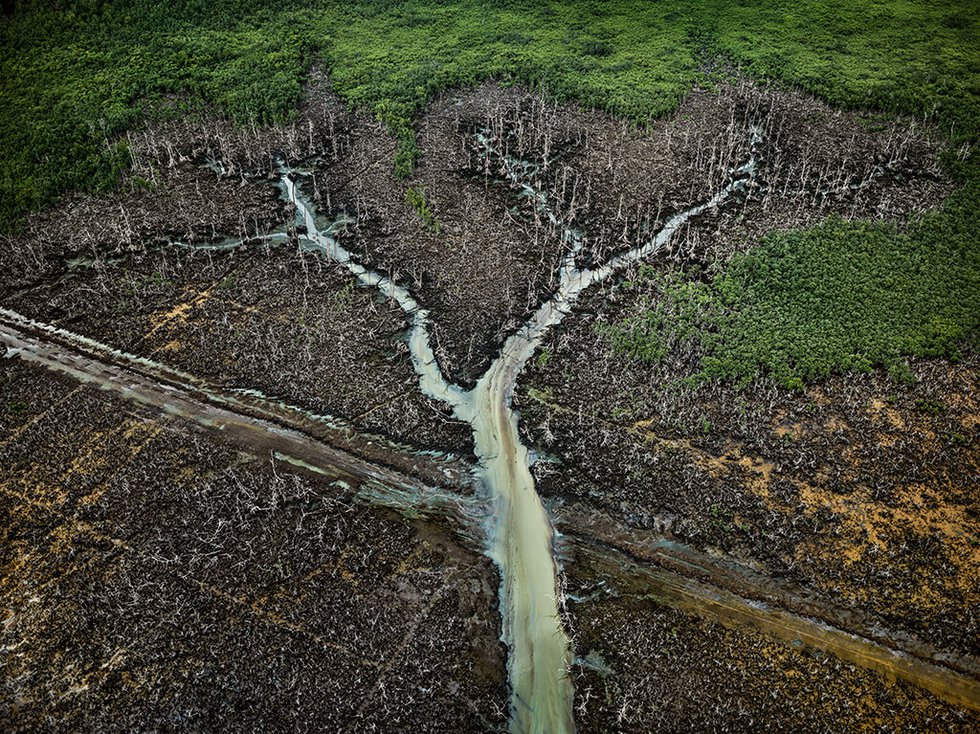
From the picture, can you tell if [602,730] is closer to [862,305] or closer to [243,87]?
[862,305]

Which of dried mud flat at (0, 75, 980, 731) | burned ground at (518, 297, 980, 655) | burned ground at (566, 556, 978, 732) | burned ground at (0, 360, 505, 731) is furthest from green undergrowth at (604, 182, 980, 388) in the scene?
burned ground at (0, 360, 505, 731)

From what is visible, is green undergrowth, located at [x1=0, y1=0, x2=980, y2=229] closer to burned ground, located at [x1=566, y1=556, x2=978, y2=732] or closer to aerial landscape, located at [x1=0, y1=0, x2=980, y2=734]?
aerial landscape, located at [x1=0, y1=0, x2=980, y2=734]

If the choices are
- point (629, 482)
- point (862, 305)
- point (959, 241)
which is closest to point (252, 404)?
point (629, 482)

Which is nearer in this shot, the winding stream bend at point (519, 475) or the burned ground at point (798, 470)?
the winding stream bend at point (519, 475)

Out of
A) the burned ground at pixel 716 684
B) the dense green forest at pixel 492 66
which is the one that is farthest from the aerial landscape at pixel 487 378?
the dense green forest at pixel 492 66

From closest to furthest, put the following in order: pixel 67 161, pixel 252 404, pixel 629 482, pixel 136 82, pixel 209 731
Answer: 1. pixel 209 731
2. pixel 629 482
3. pixel 252 404
4. pixel 67 161
5. pixel 136 82

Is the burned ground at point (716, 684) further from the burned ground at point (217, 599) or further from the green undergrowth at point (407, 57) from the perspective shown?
the green undergrowth at point (407, 57)
